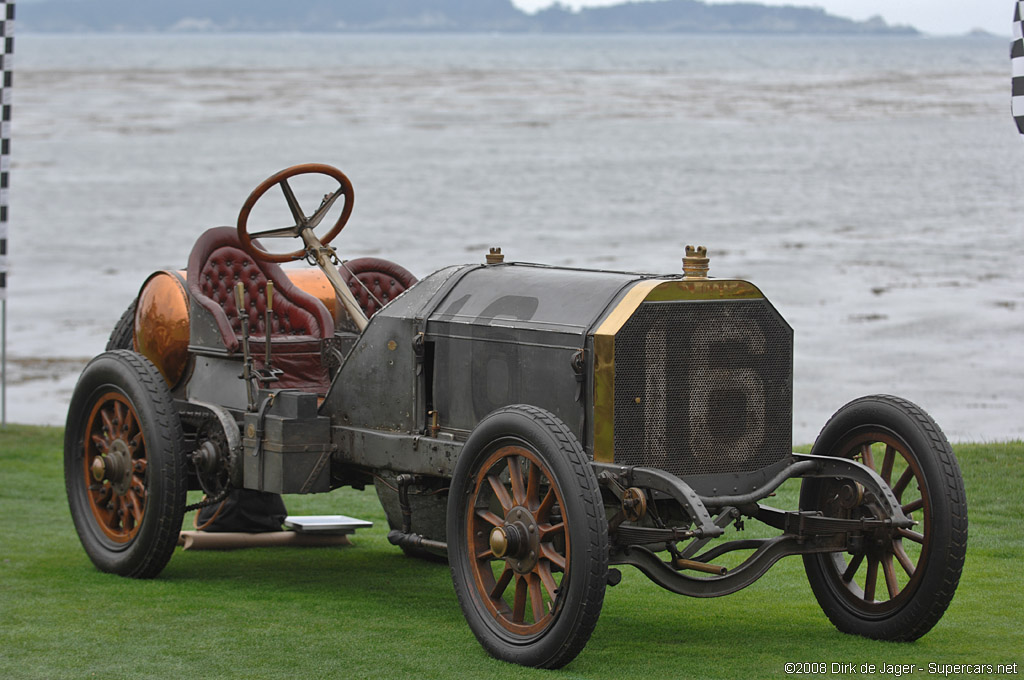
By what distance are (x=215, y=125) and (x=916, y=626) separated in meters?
47.2

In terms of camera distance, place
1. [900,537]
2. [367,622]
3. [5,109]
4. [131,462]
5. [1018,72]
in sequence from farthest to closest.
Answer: [5,109]
[1018,72]
[131,462]
[367,622]
[900,537]

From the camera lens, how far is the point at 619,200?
102 ft

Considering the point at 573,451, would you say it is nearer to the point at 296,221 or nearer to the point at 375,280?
the point at 296,221

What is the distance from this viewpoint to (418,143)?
44.6 meters

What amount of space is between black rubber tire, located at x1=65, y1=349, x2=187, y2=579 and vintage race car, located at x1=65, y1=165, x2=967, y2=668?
14 millimetres

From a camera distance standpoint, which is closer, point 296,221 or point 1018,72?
point 296,221

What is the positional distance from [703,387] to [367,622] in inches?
64.3

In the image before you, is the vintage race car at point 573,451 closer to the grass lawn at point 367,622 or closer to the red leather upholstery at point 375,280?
the grass lawn at point 367,622

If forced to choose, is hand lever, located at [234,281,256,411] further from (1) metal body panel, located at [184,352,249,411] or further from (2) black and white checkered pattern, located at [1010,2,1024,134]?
(2) black and white checkered pattern, located at [1010,2,1024,134]

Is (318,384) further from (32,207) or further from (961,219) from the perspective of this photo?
(32,207)

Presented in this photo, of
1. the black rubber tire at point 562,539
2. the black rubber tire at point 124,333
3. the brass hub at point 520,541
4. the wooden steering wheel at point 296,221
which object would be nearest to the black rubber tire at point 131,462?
the black rubber tire at point 124,333

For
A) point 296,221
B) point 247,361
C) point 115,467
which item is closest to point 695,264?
point 247,361

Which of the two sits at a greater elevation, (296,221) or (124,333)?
(296,221)

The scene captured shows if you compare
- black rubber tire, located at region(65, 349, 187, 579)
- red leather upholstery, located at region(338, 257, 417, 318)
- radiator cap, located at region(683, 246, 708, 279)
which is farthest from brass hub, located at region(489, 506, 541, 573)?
red leather upholstery, located at region(338, 257, 417, 318)
